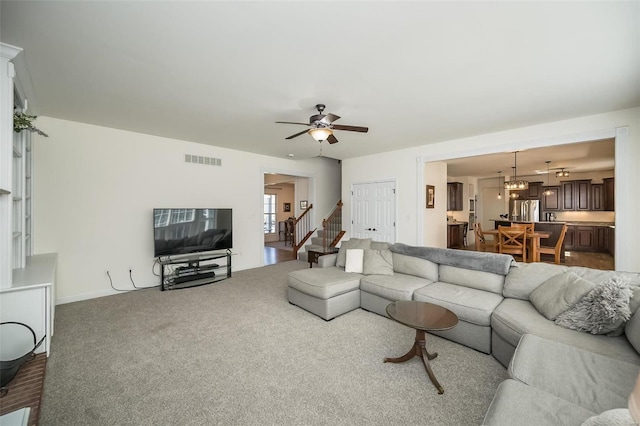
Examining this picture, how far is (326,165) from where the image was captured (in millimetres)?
8125

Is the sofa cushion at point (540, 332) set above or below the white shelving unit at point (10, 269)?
below

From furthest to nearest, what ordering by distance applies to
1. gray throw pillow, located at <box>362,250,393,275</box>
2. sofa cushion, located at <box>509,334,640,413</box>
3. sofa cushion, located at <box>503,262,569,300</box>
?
gray throw pillow, located at <box>362,250,393,275</box> → sofa cushion, located at <box>503,262,569,300</box> → sofa cushion, located at <box>509,334,640,413</box>

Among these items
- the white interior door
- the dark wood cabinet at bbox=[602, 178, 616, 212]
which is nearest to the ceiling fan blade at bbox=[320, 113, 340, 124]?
the white interior door

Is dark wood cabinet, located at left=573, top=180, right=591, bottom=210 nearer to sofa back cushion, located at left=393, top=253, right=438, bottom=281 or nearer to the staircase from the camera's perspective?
the staircase

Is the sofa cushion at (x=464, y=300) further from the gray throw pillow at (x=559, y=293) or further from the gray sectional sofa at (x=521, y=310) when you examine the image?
the gray throw pillow at (x=559, y=293)

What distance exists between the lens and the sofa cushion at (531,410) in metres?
1.22

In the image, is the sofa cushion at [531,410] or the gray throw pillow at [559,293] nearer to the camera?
the sofa cushion at [531,410]

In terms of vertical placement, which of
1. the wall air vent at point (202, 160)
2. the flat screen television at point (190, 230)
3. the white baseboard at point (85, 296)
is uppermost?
the wall air vent at point (202, 160)

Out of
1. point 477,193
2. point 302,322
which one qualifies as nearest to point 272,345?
point 302,322

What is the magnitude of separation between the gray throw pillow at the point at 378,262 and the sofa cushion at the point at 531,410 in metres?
2.42

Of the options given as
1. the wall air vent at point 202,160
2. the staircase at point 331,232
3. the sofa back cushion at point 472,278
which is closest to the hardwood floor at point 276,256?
the staircase at point 331,232

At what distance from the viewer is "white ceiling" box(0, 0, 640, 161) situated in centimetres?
187

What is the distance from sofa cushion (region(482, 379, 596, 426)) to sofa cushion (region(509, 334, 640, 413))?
134mm

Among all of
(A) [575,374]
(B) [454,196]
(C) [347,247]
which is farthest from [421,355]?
(B) [454,196]
